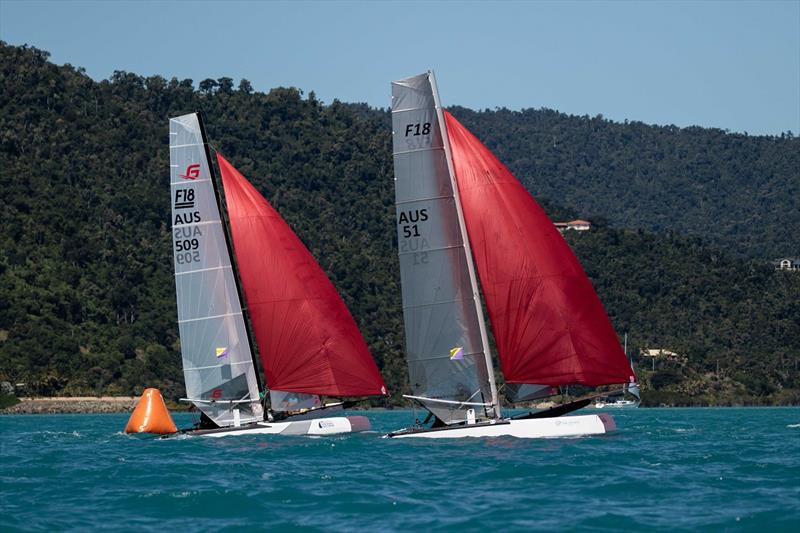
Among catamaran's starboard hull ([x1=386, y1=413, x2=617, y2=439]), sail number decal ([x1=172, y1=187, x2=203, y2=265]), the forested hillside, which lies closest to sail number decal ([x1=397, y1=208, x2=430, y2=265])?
catamaran's starboard hull ([x1=386, y1=413, x2=617, y2=439])

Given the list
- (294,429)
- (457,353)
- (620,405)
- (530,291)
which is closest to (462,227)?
(530,291)

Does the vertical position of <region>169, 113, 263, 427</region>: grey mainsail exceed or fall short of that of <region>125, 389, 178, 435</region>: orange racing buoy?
it exceeds it

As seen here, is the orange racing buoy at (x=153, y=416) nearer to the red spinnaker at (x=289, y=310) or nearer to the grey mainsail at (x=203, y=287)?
the grey mainsail at (x=203, y=287)

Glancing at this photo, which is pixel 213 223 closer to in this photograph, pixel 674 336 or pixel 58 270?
pixel 58 270

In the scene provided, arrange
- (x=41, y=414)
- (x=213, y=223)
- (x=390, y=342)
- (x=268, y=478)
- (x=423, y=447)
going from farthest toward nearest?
(x=390, y=342)
(x=41, y=414)
(x=213, y=223)
(x=423, y=447)
(x=268, y=478)

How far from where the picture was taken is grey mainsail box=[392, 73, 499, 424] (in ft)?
127

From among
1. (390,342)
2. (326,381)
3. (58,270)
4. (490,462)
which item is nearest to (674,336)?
(390,342)

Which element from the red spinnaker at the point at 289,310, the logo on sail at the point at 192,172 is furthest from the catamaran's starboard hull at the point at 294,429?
the logo on sail at the point at 192,172

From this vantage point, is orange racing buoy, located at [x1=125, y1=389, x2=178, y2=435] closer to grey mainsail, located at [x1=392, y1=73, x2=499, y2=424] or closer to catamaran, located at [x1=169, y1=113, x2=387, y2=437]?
catamaran, located at [x1=169, y1=113, x2=387, y2=437]

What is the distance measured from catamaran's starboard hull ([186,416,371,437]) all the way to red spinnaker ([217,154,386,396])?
97 cm

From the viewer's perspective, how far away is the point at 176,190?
45.4 m

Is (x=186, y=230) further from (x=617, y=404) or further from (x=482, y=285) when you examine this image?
(x=617, y=404)

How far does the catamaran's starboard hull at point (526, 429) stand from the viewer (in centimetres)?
3844

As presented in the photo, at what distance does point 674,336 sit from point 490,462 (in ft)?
423
